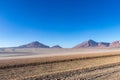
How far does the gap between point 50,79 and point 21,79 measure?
1.81 meters

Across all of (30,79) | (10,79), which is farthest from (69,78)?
(10,79)

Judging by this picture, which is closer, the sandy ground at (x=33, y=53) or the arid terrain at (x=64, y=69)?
the arid terrain at (x=64, y=69)

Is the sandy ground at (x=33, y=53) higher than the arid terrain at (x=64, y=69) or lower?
higher

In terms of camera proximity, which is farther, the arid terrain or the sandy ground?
the sandy ground

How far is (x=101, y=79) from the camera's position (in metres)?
12.3

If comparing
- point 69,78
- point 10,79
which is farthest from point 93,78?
point 10,79

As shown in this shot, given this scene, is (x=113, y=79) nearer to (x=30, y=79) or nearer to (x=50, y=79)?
(x=50, y=79)

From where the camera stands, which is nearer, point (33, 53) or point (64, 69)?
point (64, 69)

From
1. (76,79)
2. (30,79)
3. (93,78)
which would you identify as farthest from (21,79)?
(93,78)

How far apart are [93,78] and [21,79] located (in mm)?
4442

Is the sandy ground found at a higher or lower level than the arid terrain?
higher

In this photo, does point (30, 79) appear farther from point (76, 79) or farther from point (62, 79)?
point (76, 79)

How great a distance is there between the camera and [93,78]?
41.2 ft

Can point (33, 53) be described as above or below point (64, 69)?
above
